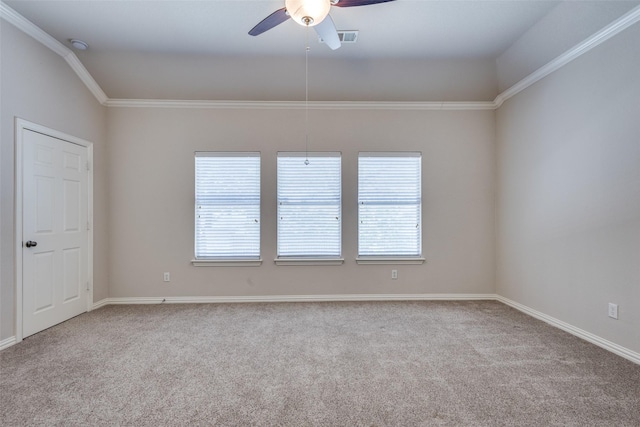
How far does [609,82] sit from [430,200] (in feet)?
6.71

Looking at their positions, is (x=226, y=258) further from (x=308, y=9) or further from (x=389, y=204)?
(x=308, y=9)

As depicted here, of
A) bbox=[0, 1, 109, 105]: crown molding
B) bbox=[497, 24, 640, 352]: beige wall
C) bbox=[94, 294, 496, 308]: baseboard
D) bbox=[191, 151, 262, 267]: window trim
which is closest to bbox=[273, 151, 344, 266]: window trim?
bbox=[191, 151, 262, 267]: window trim

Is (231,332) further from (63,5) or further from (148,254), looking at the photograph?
(63,5)

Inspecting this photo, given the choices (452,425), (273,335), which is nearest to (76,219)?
(273,335)

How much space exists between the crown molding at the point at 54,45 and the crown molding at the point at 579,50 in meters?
5.43

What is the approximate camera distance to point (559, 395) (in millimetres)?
1845

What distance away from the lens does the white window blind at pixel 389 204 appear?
12.8ft

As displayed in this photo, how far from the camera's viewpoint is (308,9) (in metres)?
1.69

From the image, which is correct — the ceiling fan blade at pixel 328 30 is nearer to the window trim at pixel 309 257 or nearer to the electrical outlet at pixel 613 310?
the window trim at pixel 309 257

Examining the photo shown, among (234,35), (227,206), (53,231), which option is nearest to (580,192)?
(234,35)

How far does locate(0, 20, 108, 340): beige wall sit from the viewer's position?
8.38ft

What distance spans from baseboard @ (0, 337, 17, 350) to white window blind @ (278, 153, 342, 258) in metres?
2.75

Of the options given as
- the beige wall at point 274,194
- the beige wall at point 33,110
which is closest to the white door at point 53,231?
the beige wall at point 33,110

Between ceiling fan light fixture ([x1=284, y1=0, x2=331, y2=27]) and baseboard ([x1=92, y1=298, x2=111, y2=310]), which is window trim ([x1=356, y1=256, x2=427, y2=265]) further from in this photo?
baseboard ([x1=92, y1=298, x2=111, y2=310])
